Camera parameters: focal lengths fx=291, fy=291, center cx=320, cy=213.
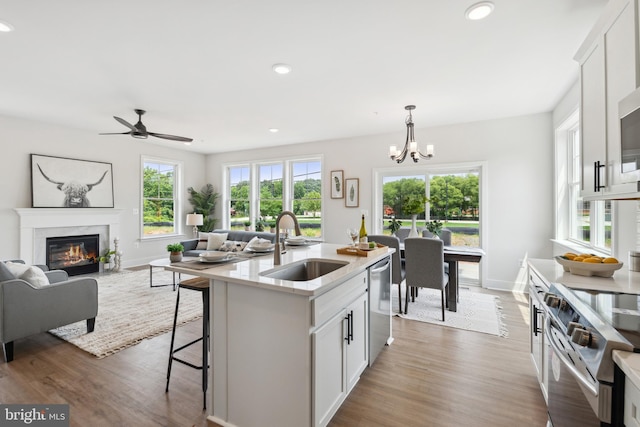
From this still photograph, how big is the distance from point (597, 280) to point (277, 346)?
1905 millimetres

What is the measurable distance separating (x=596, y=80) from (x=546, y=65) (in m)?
1.53

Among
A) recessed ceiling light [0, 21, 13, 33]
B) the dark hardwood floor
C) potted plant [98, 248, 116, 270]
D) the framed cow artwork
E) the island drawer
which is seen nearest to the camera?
the island drawer

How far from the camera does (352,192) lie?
5977 millimetres

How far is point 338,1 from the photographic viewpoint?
2.07 meters

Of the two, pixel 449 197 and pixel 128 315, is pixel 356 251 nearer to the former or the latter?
pixel 128 315

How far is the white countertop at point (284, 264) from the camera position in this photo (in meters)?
A: 1.52

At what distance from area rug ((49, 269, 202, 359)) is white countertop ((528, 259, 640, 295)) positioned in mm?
3474

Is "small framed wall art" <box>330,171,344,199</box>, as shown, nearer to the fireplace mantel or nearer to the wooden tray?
the wooden tray

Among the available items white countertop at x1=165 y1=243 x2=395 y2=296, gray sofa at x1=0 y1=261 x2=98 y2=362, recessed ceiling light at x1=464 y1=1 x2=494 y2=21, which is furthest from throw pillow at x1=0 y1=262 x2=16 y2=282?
recessed ceiling light at x1=464 y1=1 x2=494 y2=21

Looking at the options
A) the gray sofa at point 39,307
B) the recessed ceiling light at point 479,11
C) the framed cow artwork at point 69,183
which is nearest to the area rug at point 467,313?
the recessed ceiling light at point 479,11

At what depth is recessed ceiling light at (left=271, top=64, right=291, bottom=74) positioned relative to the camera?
2982 millimetres

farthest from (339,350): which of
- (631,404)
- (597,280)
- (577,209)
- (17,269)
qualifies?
(577,209)

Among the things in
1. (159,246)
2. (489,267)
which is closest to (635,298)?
(489,267)

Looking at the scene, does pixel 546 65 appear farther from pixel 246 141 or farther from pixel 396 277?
pixel 246 141
